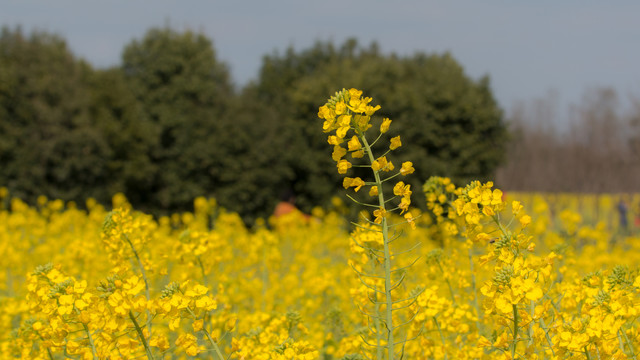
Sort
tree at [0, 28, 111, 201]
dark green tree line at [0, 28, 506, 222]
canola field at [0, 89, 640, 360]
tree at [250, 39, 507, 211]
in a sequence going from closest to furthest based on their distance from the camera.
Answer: canola field at [0, 89, 640, 360] < tree at [0, 28, 111, 201] < dark green tree line at [0, 28, 506, 222] < tree at [250, 39, 507, 211]

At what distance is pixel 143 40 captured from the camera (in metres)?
26.2

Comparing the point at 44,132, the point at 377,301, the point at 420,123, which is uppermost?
the point at 420,123

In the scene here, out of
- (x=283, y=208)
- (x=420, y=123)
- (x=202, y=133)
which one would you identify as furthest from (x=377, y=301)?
(x=202, y=133)

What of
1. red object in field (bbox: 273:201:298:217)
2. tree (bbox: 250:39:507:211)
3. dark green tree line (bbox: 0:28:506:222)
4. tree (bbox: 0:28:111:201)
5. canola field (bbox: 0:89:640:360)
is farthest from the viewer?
red object in field (bbox: 273:201:298:217)

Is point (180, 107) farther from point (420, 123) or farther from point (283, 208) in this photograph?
point (420, 123)

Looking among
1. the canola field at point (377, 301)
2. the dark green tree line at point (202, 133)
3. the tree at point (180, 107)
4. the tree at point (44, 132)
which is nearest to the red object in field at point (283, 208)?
the dark green tree line at point (202, 133)

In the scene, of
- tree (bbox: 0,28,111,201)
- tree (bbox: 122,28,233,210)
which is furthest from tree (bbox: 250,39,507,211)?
tree (bbox: 0,28,111,201)

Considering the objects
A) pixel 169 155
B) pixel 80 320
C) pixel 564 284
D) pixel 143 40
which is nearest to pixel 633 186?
pixel 169 155

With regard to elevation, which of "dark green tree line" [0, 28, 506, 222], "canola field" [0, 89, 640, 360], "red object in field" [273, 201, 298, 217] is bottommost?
"canola field" [0, 89, 640, 360]

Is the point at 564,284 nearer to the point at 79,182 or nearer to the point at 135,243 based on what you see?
the point at 135,243

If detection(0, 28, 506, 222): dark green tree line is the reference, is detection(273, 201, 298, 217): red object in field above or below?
below

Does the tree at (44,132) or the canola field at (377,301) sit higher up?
the tree at (44,132)

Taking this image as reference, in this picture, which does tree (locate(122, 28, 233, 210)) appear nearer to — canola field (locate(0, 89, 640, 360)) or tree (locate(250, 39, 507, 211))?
tree (locate(250, 39, 507, 211))

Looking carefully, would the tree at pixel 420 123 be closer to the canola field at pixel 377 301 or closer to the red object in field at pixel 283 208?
the red object in field at pixel 283 208
